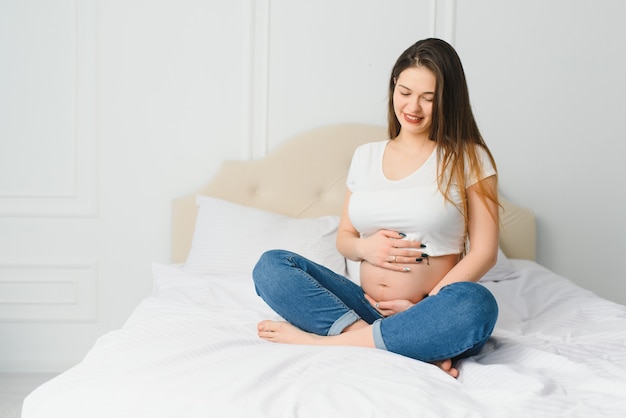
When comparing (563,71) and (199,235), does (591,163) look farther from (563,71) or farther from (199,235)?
(199,235)

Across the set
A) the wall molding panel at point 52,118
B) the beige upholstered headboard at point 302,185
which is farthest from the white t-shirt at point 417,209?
the wall molding panel at point 52,118

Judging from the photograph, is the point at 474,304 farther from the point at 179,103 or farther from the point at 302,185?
the point at 179,103

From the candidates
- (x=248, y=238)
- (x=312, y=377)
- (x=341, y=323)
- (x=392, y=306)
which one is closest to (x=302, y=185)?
(x=248, y=238)

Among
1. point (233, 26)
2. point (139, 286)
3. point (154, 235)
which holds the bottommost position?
→ point (139, 286)

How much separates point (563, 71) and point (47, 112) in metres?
2.07

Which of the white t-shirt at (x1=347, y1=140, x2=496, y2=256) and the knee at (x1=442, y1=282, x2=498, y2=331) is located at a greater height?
the white t-shirt at (x1=347, y1=140, x2=496, y2=256)

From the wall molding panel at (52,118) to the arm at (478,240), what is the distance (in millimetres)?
1645

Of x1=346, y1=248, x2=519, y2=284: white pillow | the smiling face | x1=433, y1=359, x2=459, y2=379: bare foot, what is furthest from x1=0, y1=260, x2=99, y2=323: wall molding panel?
x1=433, y1=359, x2=459, y2=379: bare foot

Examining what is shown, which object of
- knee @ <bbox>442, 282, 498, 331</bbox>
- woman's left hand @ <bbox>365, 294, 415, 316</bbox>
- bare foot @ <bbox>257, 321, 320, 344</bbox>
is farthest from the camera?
woman's left hand @ <bbox>365, 294, 415, 316</bbox>

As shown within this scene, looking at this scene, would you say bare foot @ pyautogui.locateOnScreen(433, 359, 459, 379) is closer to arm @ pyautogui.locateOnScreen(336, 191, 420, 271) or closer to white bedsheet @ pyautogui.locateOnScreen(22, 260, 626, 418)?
white bedsheet @ pyautogui.locateOnScreen(22, 260, 626, 418)

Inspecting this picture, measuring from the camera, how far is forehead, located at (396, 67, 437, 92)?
179 cm

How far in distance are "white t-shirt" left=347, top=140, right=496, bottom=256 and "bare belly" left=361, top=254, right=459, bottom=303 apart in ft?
0.10

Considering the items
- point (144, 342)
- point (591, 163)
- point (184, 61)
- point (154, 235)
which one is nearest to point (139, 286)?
point (154, 235)

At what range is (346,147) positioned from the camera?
281 centimetres
